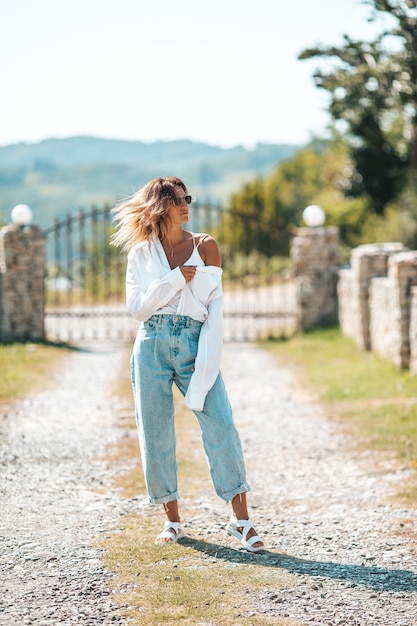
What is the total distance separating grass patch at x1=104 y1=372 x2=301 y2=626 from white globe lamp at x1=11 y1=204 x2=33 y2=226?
8836mm

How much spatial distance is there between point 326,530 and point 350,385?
4.61 m

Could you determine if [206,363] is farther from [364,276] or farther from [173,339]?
[364,276]

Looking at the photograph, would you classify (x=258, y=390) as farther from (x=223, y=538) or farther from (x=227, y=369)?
(x=223, y=538)

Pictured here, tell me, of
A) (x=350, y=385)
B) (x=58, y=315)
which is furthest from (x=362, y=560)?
(x=58, y=315)

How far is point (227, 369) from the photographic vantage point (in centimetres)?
1127

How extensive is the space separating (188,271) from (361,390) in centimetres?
503

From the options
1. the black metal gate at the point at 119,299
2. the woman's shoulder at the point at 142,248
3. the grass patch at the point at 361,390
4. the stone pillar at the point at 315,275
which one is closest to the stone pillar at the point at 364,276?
the grass patch at the point at 361,390

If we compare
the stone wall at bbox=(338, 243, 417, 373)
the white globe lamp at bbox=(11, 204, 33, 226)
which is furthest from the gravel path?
the white globe lamp at bbox=(11, 204, 33, 226)

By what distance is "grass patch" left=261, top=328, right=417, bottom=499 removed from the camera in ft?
22.7

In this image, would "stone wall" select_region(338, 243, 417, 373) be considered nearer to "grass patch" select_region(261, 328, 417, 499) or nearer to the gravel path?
"grass patch" select_region(261, 328, 417, 499)

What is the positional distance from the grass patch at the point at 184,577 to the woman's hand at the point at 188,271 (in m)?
1.31

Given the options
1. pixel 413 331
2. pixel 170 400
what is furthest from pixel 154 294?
pixel 413 331

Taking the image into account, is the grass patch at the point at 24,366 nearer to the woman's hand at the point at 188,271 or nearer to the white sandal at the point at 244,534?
the white sandal at the point at 244,534

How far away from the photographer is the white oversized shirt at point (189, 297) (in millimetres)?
4340
